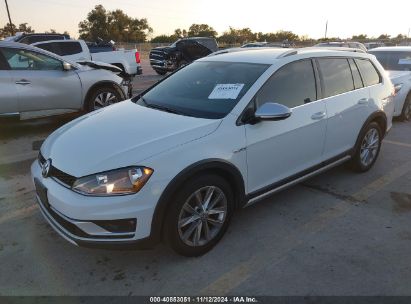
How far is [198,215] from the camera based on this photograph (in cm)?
311

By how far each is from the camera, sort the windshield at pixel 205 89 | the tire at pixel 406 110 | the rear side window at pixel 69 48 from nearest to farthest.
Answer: the windshield at pixel 205 89, the tire at pixel 406 110, the rear side window at pixel 69 48

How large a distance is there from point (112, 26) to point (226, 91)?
293 ft

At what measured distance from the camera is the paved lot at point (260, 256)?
2.84 metres

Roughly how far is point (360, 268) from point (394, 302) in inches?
15.6

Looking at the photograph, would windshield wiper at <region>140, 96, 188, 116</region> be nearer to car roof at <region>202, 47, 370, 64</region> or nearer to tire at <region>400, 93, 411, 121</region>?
car roof at <region>202, 47, 370, 64</region>

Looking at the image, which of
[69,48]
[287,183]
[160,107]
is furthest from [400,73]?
[69,48]

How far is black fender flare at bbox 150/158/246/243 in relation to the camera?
9.12ft

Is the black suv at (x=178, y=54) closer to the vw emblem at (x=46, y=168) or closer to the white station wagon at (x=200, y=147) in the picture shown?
the white station wagon at (x=200, y=147)

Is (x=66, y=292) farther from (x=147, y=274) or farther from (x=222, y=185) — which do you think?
(x=222, y=185)

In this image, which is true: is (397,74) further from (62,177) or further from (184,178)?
(62,177)

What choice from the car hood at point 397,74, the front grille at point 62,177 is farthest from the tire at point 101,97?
the car hood at point 397,74

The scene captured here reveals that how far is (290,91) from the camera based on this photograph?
3766 millimetres

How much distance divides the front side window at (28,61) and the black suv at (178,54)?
1123 centimetres

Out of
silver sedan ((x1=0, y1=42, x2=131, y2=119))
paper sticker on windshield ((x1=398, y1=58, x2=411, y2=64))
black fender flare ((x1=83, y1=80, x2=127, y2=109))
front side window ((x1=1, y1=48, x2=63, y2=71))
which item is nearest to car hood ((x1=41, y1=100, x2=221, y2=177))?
silver sedan ((x1=0, y1=42, x2=131, y2=119))
